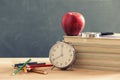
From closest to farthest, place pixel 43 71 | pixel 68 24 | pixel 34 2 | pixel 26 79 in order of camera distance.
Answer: pixel 26 79 → pixel 43 71 → pixel 68 24 → pixel 34 2

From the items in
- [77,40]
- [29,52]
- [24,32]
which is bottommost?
[29,52]

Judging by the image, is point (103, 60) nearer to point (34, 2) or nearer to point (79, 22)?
point (79, 22)

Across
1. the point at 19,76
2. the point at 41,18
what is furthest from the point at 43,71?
the point at 41,18

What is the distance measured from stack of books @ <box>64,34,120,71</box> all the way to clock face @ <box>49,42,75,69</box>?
37mm

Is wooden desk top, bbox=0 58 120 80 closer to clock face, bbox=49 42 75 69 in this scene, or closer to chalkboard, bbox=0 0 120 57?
clock face, bbox=49 42 75 69

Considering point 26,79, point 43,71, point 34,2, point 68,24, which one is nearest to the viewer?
point 26,79

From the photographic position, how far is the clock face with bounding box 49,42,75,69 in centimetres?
127

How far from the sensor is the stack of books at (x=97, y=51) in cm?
125

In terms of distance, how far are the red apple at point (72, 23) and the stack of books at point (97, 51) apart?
4 cm

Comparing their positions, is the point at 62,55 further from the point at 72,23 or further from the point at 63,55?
the point at 72,23

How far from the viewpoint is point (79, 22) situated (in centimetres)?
132

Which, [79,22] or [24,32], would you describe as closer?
[79,22]

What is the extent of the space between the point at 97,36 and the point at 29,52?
190 cm

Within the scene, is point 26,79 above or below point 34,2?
below
